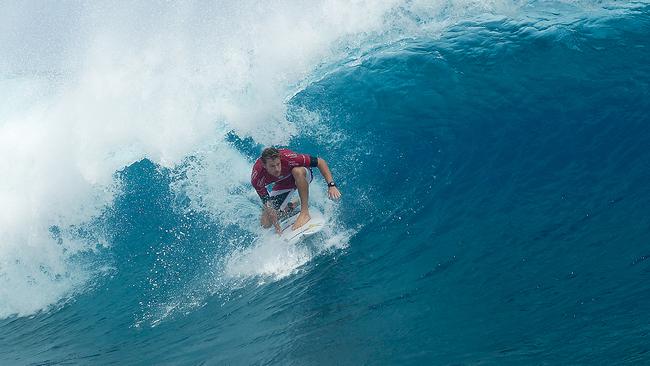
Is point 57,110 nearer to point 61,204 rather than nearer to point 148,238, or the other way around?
point 61,204

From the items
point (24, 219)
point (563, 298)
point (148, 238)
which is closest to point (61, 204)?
point (24, 219)

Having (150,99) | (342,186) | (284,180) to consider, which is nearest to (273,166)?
(284,180)

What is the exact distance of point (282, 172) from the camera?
7.83 m

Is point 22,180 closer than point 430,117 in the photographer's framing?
No

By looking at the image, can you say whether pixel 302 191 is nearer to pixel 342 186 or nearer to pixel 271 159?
pixel 271 159

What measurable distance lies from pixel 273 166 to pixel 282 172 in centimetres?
61

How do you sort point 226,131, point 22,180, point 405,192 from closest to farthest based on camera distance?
point 405,192
point 226,131
point 22,180

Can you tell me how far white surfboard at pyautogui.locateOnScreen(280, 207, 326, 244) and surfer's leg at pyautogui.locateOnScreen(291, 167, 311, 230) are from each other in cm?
7

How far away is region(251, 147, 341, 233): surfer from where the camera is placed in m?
7.38

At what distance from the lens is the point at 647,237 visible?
19.9 ft

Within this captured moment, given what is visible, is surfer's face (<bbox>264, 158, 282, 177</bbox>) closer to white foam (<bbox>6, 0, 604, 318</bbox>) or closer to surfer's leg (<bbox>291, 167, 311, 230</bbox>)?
surfer's leg (<bbox>291, 167, 311, 230</bbox>)

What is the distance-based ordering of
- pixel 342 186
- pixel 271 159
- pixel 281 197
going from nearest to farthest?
pixel 271 159 < pixel 281 197 < pixel 342 186

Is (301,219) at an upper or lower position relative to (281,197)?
lower

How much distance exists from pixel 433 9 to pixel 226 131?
561 cm
